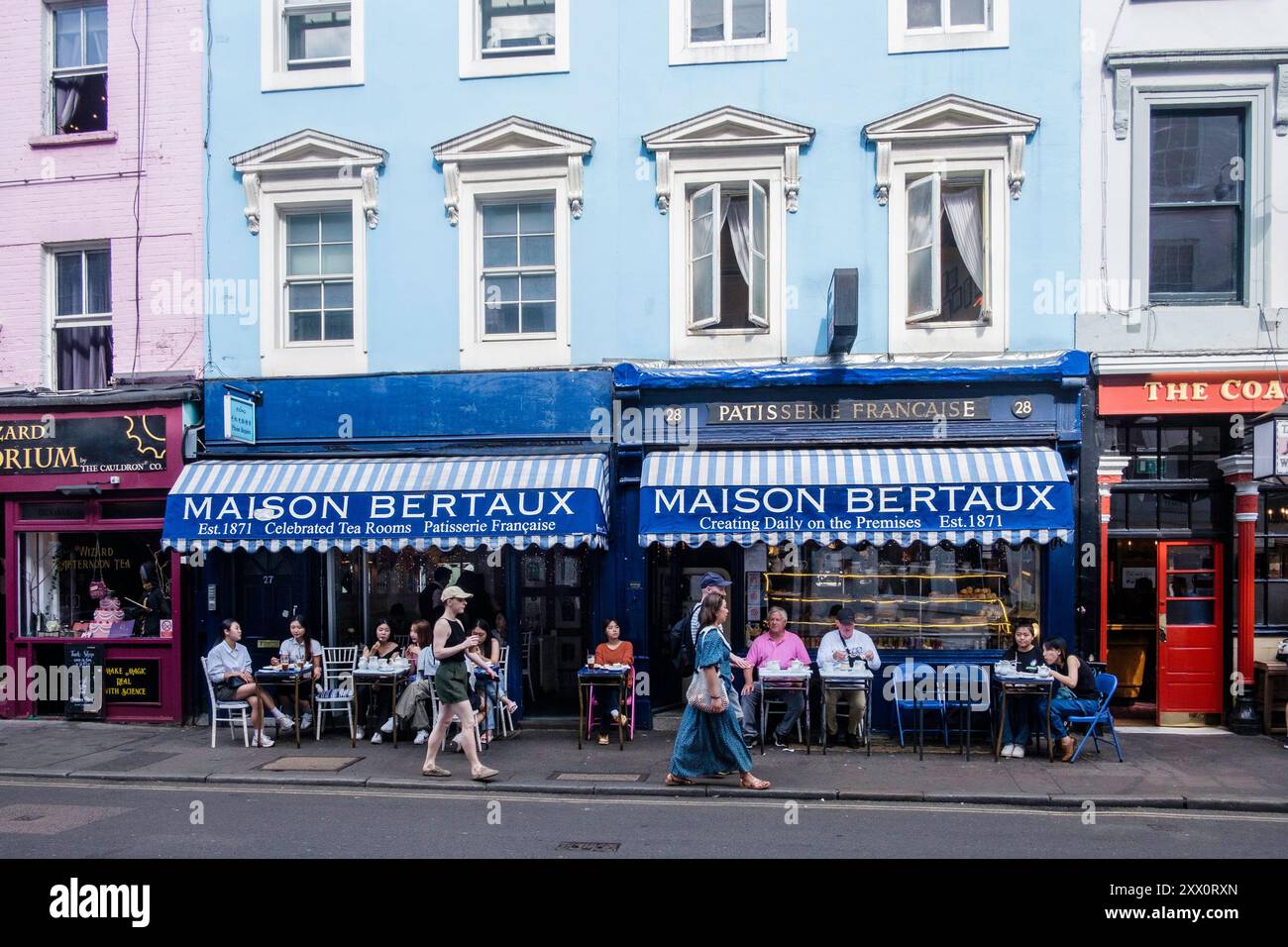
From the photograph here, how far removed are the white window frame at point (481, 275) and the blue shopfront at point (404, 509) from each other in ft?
0.82

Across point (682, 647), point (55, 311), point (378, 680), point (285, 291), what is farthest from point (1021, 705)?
point (55, 311)

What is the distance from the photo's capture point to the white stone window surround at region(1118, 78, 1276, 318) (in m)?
11.9

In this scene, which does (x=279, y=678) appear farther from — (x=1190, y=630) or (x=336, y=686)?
(x=1190, y=630)

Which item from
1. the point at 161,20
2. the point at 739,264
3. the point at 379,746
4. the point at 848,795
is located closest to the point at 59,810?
the point at 379,746

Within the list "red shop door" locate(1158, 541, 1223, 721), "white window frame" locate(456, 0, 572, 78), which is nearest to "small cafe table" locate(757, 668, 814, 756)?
"red shop door" locate(1158, 541, 1223, 721)

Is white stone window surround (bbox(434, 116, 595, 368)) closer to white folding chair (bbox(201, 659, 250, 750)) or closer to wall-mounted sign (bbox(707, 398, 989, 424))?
wall-mounted sign (bbox(707, 398, 989, 424))

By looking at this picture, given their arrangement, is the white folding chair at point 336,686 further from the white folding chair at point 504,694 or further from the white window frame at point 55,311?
the white window frame at point 55,311

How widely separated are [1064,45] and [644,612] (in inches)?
332

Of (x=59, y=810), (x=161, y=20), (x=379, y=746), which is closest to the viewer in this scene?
(x=59, y=810)

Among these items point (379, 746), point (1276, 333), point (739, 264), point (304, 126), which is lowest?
point (379, 746)

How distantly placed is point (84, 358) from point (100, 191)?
2.25 m

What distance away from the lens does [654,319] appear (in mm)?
12672

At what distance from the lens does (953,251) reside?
12.5 meters

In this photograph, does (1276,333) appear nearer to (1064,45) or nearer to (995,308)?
(995,308)
